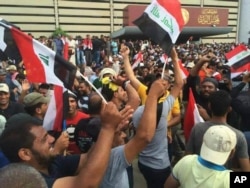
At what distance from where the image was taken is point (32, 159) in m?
1.81

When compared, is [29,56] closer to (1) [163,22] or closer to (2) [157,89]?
(2) [157,89]

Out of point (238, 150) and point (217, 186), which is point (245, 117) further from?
point (217, 186)

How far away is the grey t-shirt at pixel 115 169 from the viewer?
1.99m

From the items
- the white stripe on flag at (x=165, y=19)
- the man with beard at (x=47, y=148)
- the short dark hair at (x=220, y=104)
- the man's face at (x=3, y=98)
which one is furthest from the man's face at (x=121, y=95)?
the man's face at (x=3, y=98)

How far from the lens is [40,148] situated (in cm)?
186

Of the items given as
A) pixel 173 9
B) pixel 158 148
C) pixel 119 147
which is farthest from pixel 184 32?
pixel 119 147

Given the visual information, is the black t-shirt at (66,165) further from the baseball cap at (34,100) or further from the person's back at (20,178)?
the baseball cap at (34,100)

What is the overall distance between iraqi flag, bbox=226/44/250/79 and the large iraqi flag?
10.6 feet

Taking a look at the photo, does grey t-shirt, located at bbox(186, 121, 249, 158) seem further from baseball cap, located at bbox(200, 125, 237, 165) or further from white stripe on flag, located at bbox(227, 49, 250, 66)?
white stripe on flag, located at bbox(227, 49, 250, 66)

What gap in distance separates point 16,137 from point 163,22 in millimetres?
1968

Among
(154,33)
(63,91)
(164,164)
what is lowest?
(164,164)

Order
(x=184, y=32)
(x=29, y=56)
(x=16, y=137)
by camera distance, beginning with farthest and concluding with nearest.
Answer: (x=184, y=32), (x=29, y=56), (x=16, y=137)

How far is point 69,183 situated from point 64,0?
28.1 metres

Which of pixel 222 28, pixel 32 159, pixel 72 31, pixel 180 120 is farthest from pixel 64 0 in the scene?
pixel 32 159
